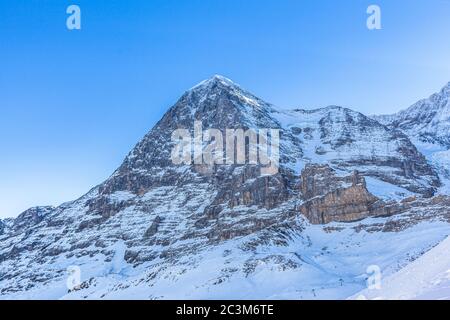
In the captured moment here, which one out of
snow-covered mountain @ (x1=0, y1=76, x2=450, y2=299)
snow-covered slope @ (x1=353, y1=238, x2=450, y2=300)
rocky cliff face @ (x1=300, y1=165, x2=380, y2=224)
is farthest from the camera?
rocky cliff face @ (x1=300, y1=165, x2=380, y2=224)

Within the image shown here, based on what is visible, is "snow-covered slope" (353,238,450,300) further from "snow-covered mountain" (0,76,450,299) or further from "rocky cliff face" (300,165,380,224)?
"rocky cliff face" (300,165,380,224)

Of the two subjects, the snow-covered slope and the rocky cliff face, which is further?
the rocky cliff face

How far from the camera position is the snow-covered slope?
16984mm

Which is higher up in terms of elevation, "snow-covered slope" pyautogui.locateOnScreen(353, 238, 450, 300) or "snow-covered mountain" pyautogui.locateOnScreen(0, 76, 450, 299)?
"snow-covered slope" pyautogui.locateOnScreen(353, 238, 450, 300)

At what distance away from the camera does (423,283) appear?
60.1ft

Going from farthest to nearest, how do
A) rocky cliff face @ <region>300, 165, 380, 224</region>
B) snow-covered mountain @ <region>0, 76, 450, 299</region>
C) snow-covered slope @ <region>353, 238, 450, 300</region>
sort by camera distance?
rocky cliff face @ <region>300, 165, 380, 224</region>
snow-covered mountain @ <region>0, 76, 450, 299</region>
snow-covered slope @ <region>353, 238, 450, 300</region>

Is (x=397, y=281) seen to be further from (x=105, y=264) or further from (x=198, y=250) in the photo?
(x=105, y=264)

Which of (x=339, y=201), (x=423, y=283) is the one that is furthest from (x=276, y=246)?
(x=423, y=283)

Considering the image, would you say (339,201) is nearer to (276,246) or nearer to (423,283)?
(276,246)

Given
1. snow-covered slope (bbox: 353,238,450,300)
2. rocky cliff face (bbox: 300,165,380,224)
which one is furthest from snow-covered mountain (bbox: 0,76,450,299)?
snow-covered slope (bbox: 353,238,450,300)

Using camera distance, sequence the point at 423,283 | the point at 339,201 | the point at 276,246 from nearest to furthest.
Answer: the point at 423,283 → the point at 276,246 → the point at 339,201

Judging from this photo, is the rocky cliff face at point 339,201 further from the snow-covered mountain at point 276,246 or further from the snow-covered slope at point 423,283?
the snow-covered slope at point 423,283
